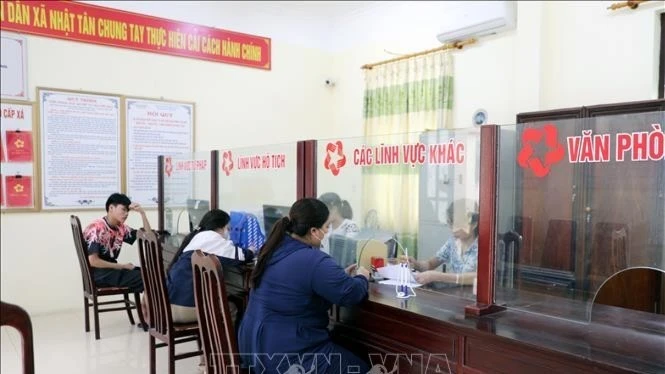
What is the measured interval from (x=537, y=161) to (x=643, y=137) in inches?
13.9

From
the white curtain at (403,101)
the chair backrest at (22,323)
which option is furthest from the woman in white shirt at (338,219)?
the chair backrest at (22,323)

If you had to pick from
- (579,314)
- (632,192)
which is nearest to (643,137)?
(632,192)

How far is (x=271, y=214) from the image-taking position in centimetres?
304

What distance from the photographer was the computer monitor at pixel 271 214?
9.67 feet

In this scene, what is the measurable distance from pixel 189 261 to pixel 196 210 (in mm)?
1226

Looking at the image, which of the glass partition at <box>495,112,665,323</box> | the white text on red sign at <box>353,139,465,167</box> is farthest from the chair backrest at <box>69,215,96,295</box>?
the glass partition at <box>495,112,665,323</box>

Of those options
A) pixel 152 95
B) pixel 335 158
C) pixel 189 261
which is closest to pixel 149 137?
pixel 152 95

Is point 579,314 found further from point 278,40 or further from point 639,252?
point 278,40

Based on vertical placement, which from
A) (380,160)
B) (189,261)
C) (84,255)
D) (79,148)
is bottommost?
(84,255)

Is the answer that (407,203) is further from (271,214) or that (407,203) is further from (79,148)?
(79,148)

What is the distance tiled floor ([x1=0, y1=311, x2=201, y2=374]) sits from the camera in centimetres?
302

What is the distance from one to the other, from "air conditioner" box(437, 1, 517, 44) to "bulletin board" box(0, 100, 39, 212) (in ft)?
11.3

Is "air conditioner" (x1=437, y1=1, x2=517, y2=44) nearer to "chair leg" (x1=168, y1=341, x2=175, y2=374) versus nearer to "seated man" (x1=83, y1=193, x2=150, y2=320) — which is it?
"seated man" (x1=83, y1=193, x2=150, y2=320)

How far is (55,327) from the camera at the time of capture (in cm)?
382
